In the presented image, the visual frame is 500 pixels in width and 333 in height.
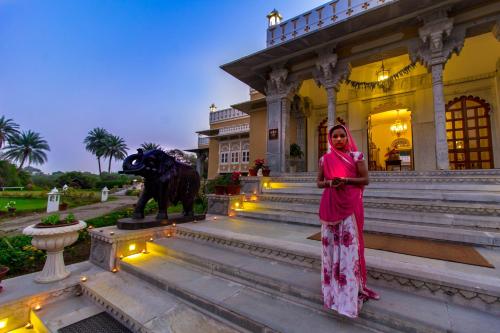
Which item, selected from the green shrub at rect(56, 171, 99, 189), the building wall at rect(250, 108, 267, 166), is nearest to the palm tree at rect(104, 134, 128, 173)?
the green shrub at rect(56, 171, 99, 189)

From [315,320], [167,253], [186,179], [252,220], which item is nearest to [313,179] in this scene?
[252,220]

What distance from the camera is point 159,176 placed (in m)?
3.91

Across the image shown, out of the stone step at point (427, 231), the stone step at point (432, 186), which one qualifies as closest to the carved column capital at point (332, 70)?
the stone step at point (432, 186)

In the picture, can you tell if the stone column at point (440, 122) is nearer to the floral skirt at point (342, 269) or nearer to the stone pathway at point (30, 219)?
the floral skirt at point (342, 269)

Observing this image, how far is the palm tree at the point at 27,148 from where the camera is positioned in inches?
1363

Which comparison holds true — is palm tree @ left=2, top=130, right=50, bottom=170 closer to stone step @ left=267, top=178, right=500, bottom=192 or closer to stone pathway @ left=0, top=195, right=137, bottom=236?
stone pathway @ left=0, top=195, right=137, bottom=236

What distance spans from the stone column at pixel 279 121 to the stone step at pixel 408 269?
18.1 ft

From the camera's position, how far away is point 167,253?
3426mm

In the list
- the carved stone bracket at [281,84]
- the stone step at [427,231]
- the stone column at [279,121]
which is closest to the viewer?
the stone step at [427,231]

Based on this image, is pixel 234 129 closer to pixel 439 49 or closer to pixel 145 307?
pixel 439 49

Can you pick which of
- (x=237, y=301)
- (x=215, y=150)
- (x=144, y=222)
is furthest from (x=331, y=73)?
(x=215, y=150)

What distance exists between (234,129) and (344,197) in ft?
55.9

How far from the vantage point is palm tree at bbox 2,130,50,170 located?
34625 millimetres

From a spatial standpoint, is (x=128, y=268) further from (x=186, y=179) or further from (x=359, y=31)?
(x=359, y=31)
